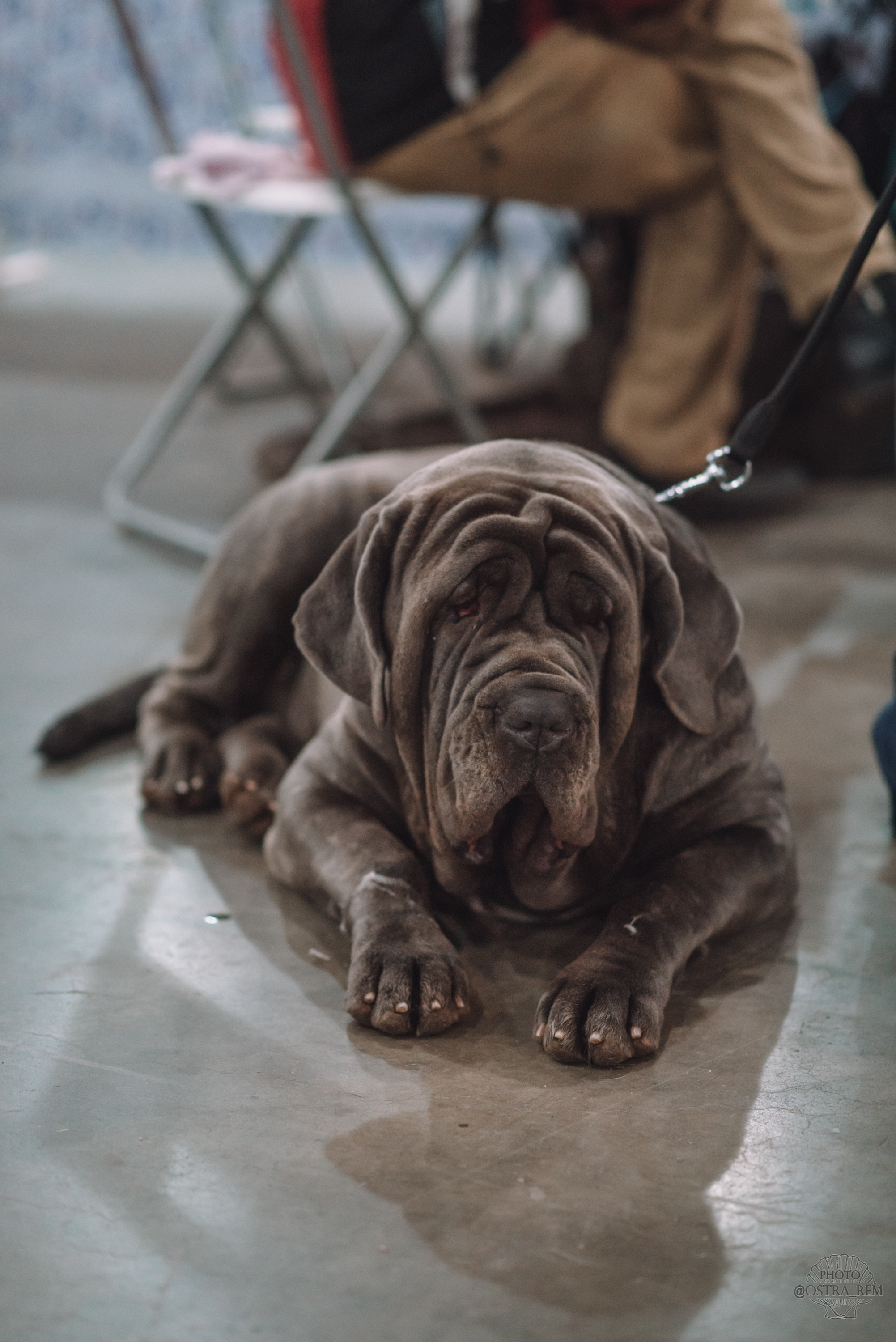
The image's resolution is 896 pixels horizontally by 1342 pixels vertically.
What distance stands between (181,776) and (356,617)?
2.45 ft

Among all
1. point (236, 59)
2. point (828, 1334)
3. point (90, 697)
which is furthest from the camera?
point (236, 59)

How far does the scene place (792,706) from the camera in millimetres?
3369

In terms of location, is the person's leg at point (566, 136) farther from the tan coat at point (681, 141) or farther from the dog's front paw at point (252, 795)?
the dog's front paw at point (252, 795)

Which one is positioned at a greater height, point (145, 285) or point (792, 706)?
point (792, 706)

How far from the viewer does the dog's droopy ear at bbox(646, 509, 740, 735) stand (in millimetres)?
2238

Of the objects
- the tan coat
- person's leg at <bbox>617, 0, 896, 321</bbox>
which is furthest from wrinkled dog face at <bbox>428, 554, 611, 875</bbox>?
person's leg at <bbox>617, 0, 896, 321</bbox>

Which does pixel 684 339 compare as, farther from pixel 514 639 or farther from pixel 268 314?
pixel 514 639

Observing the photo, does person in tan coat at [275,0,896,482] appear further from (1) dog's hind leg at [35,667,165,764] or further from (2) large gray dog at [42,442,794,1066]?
(2) large gray dog at [42,442,794,1066]

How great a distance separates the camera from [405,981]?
2066 mm

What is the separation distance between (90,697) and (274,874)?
2.77 feet

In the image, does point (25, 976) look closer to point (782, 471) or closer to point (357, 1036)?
point (357, 1036)

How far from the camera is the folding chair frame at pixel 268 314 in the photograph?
12.8 feet

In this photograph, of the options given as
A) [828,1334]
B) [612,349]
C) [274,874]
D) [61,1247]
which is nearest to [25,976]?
[274,874]

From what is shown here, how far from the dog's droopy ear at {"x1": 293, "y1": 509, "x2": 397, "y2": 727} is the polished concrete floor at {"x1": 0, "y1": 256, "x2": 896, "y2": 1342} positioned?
440mm
